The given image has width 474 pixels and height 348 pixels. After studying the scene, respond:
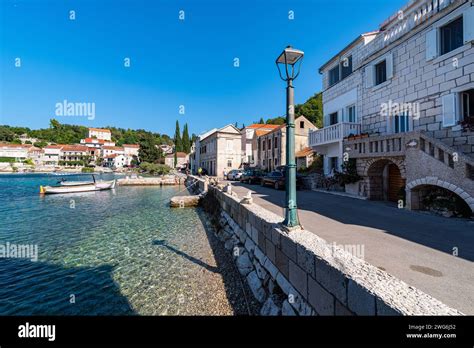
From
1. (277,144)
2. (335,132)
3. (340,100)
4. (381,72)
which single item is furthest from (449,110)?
(277,144)

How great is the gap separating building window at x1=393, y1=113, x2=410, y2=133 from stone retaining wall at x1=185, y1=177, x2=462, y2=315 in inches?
361

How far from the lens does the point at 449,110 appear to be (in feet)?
28.5

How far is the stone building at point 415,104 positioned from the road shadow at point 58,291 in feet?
33.7

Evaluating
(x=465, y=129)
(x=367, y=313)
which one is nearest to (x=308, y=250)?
(x=367, y=313)

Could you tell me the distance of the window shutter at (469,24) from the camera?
7778 millimetres

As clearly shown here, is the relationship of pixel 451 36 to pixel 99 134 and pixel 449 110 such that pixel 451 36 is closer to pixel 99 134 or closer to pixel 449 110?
pixel 449 110

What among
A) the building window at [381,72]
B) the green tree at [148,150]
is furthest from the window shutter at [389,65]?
the green tree at [148,150]

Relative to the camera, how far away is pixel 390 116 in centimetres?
1172

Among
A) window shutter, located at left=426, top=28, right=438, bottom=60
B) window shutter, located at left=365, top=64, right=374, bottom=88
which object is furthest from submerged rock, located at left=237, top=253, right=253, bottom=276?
window shutter, located at left=365, top=64, right=374, bottom=88

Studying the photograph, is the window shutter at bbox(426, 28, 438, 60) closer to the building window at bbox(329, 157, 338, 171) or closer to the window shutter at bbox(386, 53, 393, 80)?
the window shutter at bbox(386, 53, 393, 80)

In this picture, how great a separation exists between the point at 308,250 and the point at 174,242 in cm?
776

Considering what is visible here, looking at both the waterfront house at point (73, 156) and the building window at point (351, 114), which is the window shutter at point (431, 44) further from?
the waterfront house at point (73, 156)

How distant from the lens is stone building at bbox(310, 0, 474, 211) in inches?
307
